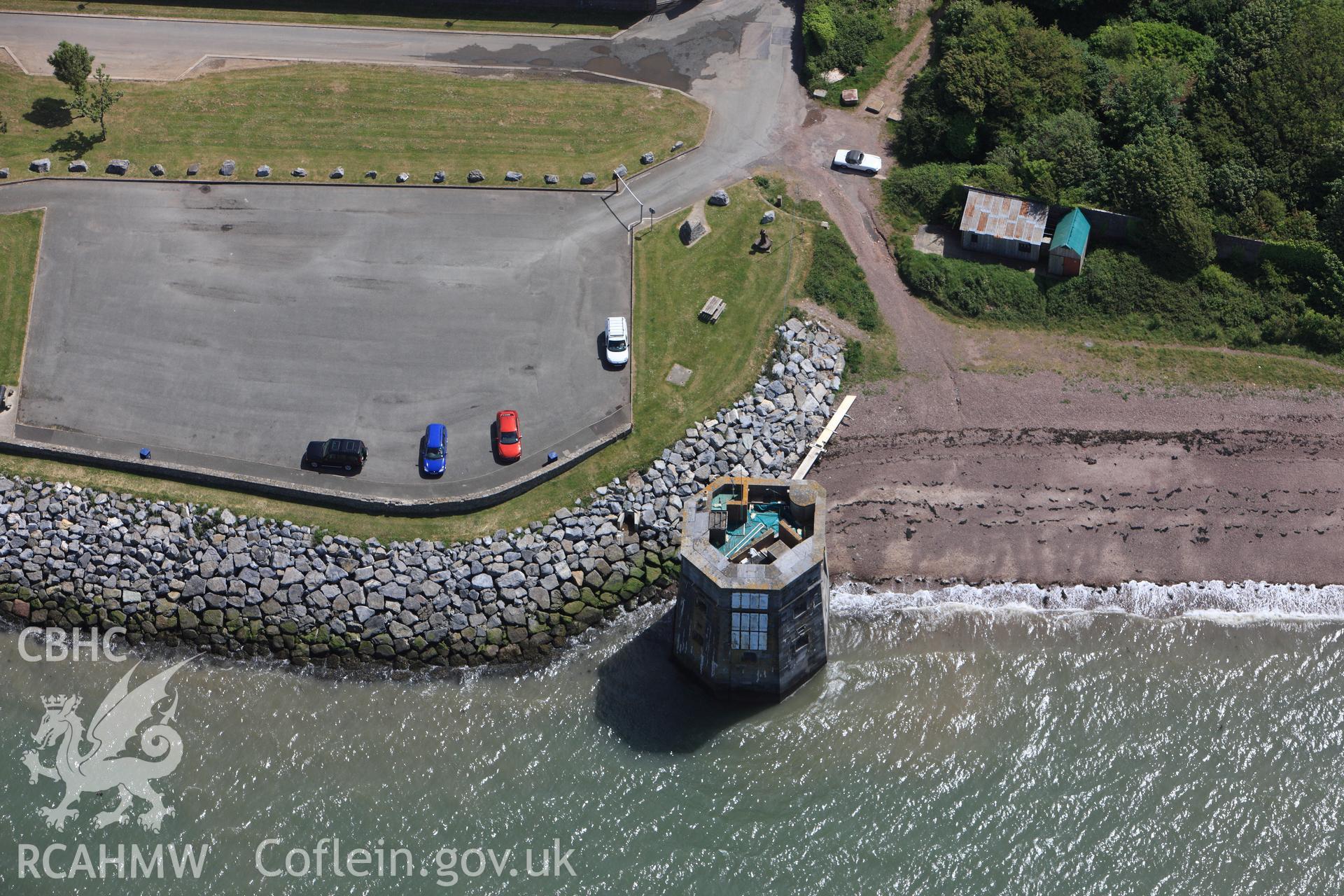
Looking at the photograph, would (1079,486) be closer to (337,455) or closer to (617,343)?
(617,343)

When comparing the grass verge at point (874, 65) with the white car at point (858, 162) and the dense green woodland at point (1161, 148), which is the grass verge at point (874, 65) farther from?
the white car at point (858, 162)

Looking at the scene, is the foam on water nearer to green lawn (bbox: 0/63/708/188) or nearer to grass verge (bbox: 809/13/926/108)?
green lawn (bbox: 0/63/708/188)

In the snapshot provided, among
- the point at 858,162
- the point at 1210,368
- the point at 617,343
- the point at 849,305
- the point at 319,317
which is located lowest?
the point at 1210,368

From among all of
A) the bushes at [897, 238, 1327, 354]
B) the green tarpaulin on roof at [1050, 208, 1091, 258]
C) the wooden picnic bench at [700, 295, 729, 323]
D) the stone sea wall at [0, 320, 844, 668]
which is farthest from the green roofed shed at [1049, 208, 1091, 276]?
the stone sea wall at [0, 320, 844, 668]

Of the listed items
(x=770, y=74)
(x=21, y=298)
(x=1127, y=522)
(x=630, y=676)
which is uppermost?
(x=770, y=74)

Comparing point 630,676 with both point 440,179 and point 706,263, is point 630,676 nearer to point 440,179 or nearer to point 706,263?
point 706,263

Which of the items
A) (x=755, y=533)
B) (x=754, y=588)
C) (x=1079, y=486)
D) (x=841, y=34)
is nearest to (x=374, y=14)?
(x=841, y=34)

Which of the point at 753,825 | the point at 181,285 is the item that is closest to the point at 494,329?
the point at 181,285
